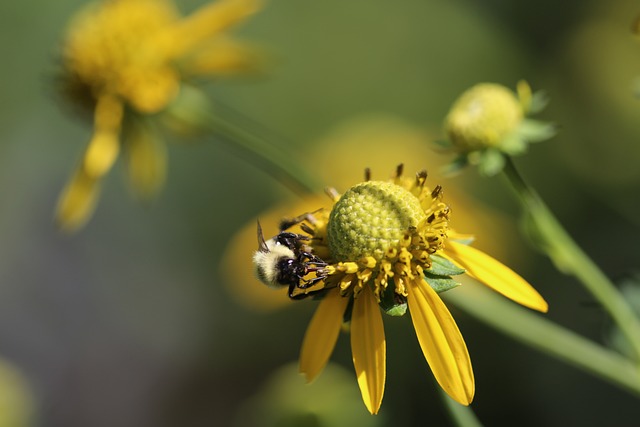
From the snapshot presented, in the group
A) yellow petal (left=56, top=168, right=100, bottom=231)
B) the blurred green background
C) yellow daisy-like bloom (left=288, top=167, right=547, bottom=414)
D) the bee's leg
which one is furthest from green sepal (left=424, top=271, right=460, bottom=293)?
the blurred green background

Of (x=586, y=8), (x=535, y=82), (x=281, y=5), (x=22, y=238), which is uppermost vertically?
(x=281, y=5)

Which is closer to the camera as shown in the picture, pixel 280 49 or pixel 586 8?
pixel 586 8

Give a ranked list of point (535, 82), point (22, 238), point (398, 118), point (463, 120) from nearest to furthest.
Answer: point (463, 120) < point (535, 82) < point (398, 118) < point (22, 238)

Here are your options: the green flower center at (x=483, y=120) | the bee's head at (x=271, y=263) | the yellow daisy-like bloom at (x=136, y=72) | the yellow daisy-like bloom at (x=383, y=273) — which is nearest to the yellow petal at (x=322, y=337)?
the yellow daisy-like bloom at (x=383, y=273)

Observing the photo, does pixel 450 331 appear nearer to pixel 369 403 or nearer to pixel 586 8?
pixel 369 403

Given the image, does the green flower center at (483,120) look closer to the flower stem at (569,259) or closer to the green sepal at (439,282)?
the flower stem at (569,259)

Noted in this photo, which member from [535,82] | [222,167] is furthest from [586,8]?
[222,167]
